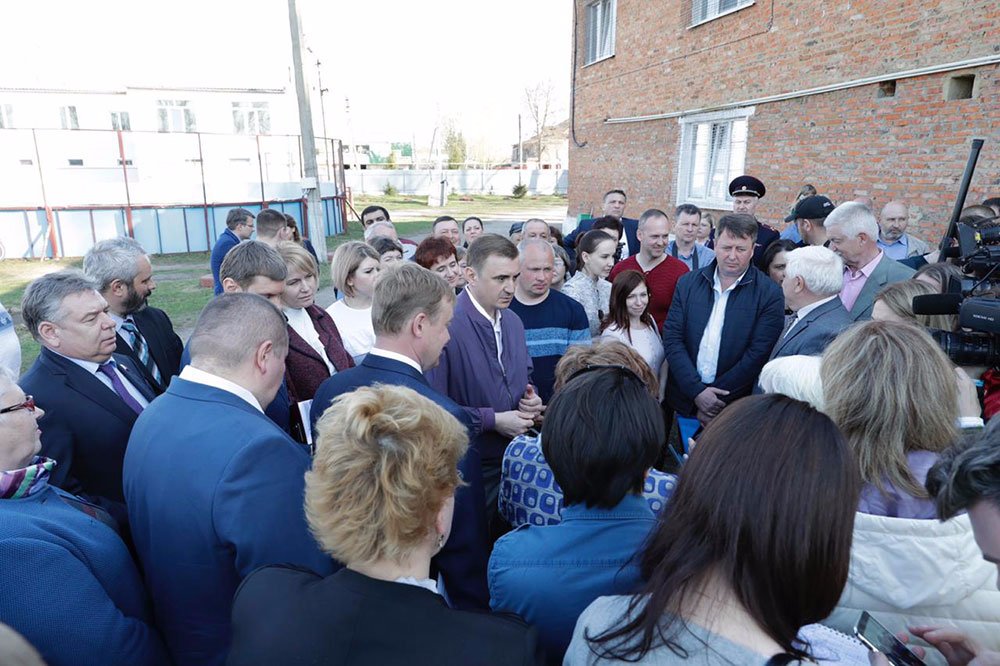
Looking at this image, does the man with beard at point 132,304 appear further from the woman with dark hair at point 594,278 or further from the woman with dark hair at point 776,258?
the woman with dark hair at point 776,258

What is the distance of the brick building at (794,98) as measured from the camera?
6.56 m

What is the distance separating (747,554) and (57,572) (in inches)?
63.9

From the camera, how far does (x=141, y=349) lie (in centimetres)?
337

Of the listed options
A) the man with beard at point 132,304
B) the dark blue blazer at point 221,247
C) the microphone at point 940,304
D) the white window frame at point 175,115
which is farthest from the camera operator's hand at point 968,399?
the white window frame at point 175,115

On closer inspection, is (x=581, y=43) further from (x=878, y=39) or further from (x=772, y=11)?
(x=878, y=39)

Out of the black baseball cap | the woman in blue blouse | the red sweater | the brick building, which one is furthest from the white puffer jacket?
the brick building

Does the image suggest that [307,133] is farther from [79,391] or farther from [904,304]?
[904,304]

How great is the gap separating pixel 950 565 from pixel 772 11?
981cm

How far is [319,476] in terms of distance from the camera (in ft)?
4.63

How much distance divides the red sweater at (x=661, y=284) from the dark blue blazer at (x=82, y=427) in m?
3.70

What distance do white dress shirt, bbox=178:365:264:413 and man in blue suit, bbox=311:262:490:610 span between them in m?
0.37

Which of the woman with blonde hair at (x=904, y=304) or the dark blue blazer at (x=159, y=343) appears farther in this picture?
the dark blue blazer at (x=159, y=343)

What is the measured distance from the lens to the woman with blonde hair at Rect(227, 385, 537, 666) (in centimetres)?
119

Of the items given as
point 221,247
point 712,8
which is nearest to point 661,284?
point 221,247
